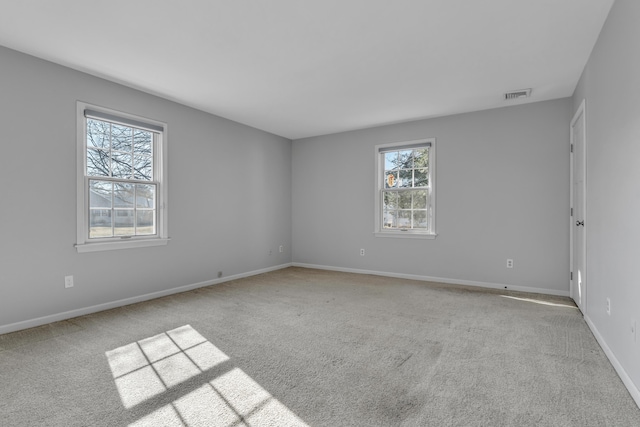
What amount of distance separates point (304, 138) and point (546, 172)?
3998mm

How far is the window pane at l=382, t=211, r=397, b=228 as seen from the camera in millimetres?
5457

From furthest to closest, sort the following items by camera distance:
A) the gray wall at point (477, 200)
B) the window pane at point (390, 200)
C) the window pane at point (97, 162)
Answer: the window pane at point (390, 200)
the gray wall at point (477, 200)
the window pane at point (97, 162)

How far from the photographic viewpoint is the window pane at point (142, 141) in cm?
392

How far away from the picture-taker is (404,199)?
17.5 feet

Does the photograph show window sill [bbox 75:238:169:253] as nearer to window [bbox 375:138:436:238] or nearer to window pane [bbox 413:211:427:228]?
window [bbox 375:138:436:238]

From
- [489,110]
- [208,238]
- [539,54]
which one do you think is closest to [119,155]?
[208,238]

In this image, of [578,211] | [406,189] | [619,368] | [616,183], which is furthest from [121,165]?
[578,211]

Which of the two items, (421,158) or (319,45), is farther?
(421,158)

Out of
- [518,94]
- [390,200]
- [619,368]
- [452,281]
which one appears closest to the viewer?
[619,368]

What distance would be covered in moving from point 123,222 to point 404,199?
4.03 m

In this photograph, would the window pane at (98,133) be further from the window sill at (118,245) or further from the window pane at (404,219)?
the window pane at (404,219)

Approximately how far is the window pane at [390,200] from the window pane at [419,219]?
37 centimetres

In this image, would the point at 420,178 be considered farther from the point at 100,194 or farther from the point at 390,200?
the point at 100,194

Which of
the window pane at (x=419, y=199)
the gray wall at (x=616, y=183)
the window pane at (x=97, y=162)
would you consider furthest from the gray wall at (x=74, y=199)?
the gray wall at (x=616, y=183)
